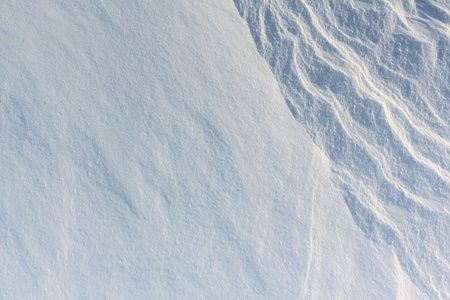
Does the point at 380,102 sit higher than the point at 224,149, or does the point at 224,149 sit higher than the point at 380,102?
the point at 224,149

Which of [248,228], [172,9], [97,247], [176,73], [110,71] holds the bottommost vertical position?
[248,228]

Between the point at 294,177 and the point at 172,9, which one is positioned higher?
the point at 172,9

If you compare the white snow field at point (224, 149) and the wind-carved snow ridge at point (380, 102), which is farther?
the wind-carved snow ridge at point (380, 102)

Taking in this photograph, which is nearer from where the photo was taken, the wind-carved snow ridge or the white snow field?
the white snow field

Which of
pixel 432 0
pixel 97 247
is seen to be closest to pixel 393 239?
pixel 432 0

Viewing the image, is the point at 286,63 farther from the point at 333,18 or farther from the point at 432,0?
the point at 432,0

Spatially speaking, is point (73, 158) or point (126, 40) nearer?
point (73, 158)
